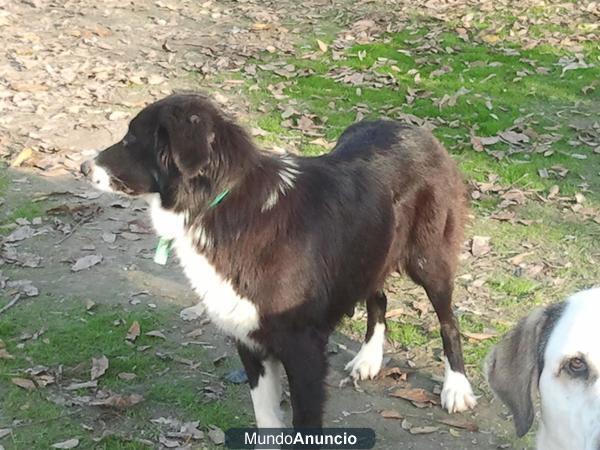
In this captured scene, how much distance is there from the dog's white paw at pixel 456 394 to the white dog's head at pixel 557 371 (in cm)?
138

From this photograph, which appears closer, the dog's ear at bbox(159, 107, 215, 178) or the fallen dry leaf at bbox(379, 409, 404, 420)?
the dog's ear at bbox(159, 107, 215, 178)

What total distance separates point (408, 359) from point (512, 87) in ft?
18.3

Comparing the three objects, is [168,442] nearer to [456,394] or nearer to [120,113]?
[456,394]

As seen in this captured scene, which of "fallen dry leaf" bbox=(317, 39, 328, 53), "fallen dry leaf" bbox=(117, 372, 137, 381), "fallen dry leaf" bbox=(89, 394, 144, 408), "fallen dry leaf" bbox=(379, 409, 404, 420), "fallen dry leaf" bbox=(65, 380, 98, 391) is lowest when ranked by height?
"fallen dry leaf" bbox=(379, 409, 404, 420)

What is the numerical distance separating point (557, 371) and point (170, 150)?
201 centimetres

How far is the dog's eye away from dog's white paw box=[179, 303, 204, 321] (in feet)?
10.3

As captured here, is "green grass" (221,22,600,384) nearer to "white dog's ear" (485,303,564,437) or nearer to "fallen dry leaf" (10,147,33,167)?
"white dog's ear" (485,303,564,437)

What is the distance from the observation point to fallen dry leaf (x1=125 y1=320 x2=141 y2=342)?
5.34 meters

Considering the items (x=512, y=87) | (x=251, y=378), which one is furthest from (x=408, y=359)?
(x=512, y=87)

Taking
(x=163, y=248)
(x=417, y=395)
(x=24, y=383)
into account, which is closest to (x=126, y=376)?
(x=24, y=383)

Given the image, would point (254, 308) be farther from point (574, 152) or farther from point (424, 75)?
point (424, 75)

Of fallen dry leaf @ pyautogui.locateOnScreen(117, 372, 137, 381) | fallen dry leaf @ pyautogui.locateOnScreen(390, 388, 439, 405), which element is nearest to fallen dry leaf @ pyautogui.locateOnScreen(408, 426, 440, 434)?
fallen dry leaf @ pyautogui.locateOnScreen(390, 388, 439, 405)

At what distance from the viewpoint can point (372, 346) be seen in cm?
507

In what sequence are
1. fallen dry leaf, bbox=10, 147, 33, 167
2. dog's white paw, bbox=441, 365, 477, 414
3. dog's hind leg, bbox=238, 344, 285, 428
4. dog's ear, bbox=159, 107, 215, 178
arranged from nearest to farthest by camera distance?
dog's ear, bbox=159, 107, 215, 178, dog's hind leg, bbox=238, 344, 285, 428, dog's white paw, bbox=441, 365, 477, 414, fallen dry leaf, bbox=10, 147, 33, 167
